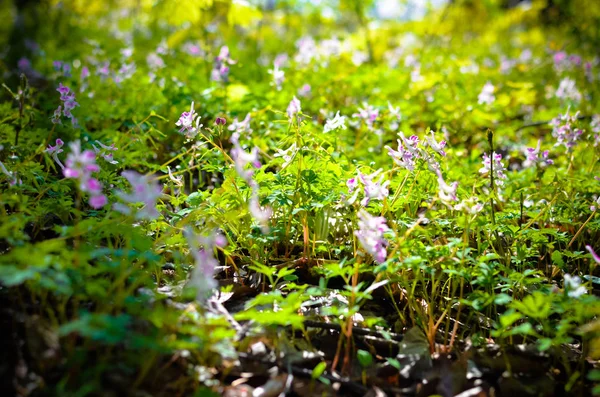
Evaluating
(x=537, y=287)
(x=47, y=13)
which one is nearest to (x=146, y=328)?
(x=537, y=287)

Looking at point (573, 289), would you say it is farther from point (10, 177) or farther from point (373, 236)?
point (10, 177)

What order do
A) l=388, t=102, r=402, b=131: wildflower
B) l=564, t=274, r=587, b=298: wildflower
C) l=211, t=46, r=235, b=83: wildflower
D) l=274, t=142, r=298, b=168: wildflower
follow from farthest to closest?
1. l=211, t=46, r=235, b=83: wildflower
2. l=388, t=102, r=402, b=131: wildflower
3. l=274, t=142, r=298, b=168: wildflower
4. l=564, t=274, r=587, b=298: wildflower

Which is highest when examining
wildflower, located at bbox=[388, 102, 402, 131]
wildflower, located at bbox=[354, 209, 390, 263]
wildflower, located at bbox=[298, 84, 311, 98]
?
wildflower, located at bbox=[298, 84, 311, 98]

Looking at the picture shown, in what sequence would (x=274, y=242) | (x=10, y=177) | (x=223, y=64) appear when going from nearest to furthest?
(x=10, y=177)
(x=274, y=242)
(x=223, y=64)

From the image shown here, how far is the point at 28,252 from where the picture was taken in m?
1.16

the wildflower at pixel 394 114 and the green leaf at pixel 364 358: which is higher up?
the wildflower at pixel 394 114

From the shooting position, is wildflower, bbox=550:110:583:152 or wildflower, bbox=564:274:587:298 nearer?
wildflower, bbox=564:274:587:298

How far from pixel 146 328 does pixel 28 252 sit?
0.34m

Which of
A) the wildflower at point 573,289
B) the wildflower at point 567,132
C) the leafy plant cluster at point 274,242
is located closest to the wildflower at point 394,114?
the leafy plant cluster at point 274,242

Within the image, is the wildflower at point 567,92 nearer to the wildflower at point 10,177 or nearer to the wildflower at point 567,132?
the wildflower at point 567,132

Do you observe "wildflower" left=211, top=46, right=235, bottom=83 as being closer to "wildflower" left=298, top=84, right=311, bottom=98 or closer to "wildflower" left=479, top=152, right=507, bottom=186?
"wildflower" left=298, top=84, right=311, bottom=98

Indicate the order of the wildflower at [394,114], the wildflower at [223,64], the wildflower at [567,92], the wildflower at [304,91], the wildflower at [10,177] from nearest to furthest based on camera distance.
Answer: the wildflower at [10,177], the wildflower at [394,114], the wildflower at [223,64], the wildflower at [304,91], the wildflower at [567,92]

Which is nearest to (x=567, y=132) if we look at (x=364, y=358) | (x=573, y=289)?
(x=573, y=289)

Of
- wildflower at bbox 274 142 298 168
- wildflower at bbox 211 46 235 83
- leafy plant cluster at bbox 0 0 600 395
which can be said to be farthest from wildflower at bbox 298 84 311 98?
wildflower at bbox 274 142 298 168
